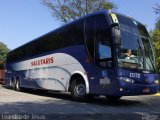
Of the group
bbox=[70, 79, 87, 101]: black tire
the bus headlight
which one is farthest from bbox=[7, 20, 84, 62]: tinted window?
the bus headlight

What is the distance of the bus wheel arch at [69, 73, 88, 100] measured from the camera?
49.6ft

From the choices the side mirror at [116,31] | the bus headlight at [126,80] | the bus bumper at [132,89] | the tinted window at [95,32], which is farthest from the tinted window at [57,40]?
the bus bumper at [132,89]

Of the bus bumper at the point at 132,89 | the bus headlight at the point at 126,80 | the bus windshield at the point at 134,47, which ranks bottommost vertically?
the bus bumper at the point at 132,89

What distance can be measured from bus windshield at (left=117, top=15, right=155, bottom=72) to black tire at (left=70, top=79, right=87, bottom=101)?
250 centimetres

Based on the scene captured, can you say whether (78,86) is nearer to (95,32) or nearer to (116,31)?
(95,32)

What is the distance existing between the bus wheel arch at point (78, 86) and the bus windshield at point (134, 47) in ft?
7.21

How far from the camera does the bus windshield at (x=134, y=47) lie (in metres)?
13.6

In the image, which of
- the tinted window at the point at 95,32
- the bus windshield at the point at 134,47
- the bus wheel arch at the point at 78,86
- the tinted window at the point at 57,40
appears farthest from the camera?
the tinted window at the point at 57,40

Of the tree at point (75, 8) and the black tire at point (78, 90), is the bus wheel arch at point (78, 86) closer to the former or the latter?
the black tire at point (78, 90)

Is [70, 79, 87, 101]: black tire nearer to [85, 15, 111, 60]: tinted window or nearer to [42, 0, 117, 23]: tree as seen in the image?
[85, 15, 111, 60]: tinted window

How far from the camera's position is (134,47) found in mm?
14141

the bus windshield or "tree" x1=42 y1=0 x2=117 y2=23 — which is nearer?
the bus windshield

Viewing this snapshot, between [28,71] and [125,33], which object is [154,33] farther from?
[125,33]

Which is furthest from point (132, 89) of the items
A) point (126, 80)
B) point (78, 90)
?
point (78, 90)
